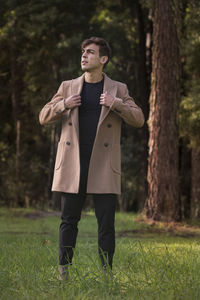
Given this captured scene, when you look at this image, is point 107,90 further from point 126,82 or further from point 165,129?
point 126,82

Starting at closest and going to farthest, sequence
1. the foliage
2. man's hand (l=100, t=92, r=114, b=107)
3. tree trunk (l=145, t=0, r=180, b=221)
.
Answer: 1. man's hand (l=100, t=92, r=114, b=107)
2. tree trunk (l=145, t=0, r=180, b=221)
3. the foliage

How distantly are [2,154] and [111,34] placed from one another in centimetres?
825

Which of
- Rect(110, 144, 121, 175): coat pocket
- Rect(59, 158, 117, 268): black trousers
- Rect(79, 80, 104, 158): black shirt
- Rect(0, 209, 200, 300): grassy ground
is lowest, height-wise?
Rect(0, 209, 200, 300): grassy ground

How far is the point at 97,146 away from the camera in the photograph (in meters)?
5.16

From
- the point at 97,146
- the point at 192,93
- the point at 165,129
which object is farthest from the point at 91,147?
the point at 192,93

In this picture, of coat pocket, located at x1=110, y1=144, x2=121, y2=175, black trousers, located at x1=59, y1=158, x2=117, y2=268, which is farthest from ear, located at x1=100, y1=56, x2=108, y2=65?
black trousers, located at x1=59, y1=158, x2=117, y2=268

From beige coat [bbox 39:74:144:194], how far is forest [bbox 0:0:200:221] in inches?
273

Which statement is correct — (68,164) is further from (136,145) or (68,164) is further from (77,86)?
(136,145)

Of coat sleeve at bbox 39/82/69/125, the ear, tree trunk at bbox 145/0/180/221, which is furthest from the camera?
tree trunk at bbox 145/0/180/221

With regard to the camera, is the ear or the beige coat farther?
the ear

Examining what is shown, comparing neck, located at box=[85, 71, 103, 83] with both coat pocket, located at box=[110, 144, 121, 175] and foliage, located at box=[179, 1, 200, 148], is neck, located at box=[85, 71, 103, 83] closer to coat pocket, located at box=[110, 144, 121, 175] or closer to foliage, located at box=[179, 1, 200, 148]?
coat pocket, located at box=[110, 144, 121, 175]

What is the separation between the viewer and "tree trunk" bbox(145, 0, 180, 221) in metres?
12.1

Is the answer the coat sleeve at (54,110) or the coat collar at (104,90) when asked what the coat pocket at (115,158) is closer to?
the coat collar at (104,90)

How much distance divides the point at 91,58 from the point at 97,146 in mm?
895
